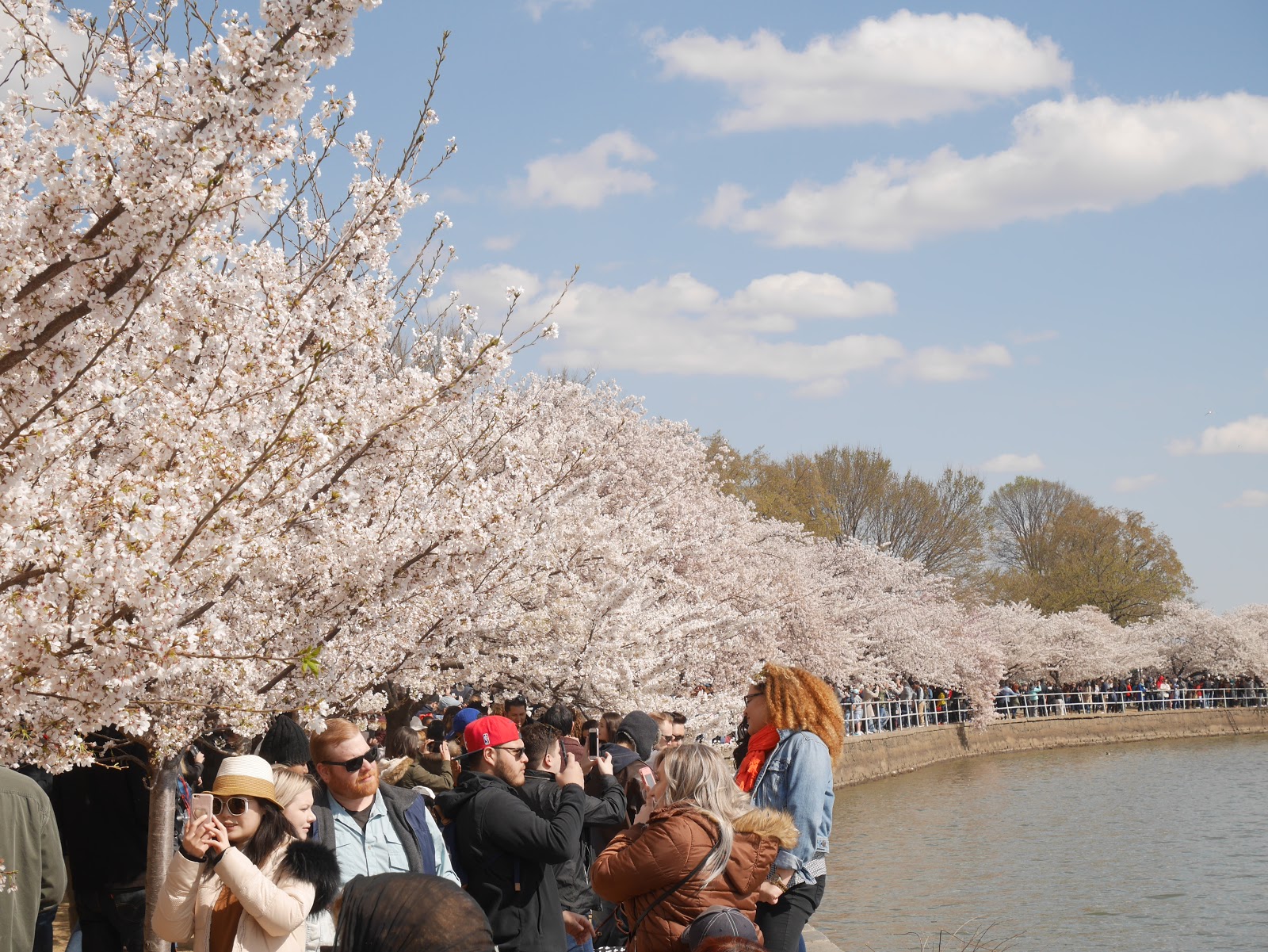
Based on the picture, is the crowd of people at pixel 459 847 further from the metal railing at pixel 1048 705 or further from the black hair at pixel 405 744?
the metal railing at pixel 1048 705

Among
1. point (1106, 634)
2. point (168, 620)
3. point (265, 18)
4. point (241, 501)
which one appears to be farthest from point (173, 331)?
point (1106, 634)

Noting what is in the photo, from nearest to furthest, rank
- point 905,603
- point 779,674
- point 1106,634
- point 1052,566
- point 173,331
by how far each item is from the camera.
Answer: point 173,331, point 779,674, point 905,603, point 1106,634, point 1052,566

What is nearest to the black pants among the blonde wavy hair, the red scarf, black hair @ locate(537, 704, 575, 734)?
the red scarf

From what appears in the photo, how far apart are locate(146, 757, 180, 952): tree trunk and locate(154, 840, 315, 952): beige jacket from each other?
9.64ft

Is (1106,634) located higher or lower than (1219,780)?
higher

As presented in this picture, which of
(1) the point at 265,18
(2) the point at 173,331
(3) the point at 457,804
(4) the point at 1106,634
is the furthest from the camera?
(4) the point at 1106,634

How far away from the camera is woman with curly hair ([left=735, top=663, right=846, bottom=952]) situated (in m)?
4.59

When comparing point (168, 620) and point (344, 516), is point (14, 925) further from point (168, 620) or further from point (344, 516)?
point (344, 516)

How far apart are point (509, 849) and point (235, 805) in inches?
45.4

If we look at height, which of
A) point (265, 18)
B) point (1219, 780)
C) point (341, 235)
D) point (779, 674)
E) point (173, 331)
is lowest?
point (1219, 780)

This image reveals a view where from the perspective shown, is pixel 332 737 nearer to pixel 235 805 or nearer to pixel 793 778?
pixel 235 805

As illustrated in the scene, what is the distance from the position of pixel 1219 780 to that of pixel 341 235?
28985 millimetres

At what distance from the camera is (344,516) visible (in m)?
6.52

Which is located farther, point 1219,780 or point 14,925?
point 1219,780
